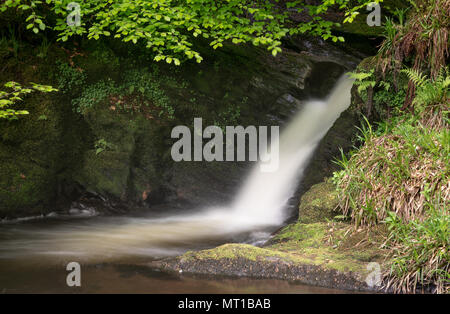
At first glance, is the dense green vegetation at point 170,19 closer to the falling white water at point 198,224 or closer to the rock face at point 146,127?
the rock face at point 146,127

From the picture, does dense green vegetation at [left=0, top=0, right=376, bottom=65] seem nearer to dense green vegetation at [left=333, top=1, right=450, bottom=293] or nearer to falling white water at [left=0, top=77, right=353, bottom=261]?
dense green vegetation at [left=333, top=1, right=450, bottom=293]

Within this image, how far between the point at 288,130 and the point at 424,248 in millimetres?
5299

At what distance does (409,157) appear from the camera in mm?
5109

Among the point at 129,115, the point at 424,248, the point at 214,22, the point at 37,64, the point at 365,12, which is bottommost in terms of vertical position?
the point at 424,248

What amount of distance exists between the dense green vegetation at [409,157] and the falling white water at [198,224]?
202 cm

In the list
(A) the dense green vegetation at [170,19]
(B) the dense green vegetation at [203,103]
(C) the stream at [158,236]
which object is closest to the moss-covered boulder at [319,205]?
(B) the dense green vegetation at [203,103]

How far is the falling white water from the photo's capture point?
18.1ft

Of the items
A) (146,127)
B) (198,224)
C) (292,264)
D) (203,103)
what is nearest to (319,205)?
(292,264)

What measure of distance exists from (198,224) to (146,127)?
2.34m

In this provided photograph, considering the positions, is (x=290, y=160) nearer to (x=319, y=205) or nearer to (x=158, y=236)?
(x=319, y=205)

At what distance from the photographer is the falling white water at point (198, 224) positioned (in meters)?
5.52

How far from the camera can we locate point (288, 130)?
356 inches
